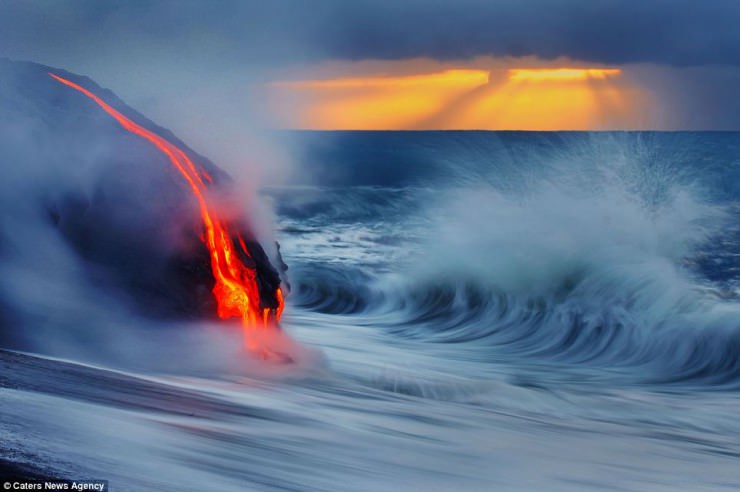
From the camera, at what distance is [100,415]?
15.1ft

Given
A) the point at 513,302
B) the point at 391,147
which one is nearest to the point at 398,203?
the point at 513,302

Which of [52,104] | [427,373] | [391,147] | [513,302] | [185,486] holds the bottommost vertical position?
[185,486]

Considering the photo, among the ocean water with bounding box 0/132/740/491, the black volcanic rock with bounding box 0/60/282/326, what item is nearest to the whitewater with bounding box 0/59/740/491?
the ocean water with bounding box 0/132/740/491

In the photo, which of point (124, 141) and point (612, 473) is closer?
point (612, 473)

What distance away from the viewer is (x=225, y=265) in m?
7.60

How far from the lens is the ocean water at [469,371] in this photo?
4.58 metres

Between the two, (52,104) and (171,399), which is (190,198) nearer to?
(52,104)

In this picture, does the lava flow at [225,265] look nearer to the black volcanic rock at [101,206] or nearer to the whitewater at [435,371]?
the black volcanic rock at [101,206]

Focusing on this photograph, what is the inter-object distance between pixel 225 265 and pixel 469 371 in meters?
2.81

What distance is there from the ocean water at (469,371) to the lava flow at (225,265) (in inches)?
9.1

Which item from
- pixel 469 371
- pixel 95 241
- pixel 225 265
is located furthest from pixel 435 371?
pixel 95 241

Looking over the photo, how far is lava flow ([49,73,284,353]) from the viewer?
24.7ft

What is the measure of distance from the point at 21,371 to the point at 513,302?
969cm

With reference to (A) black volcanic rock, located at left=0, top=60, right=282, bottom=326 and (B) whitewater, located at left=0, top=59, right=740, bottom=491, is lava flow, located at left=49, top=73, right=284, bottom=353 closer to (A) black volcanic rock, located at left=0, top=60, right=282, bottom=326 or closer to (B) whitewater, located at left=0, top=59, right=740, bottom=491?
(A) black volcanic rock, located at left=0, top=60, right=282, bottom=326
